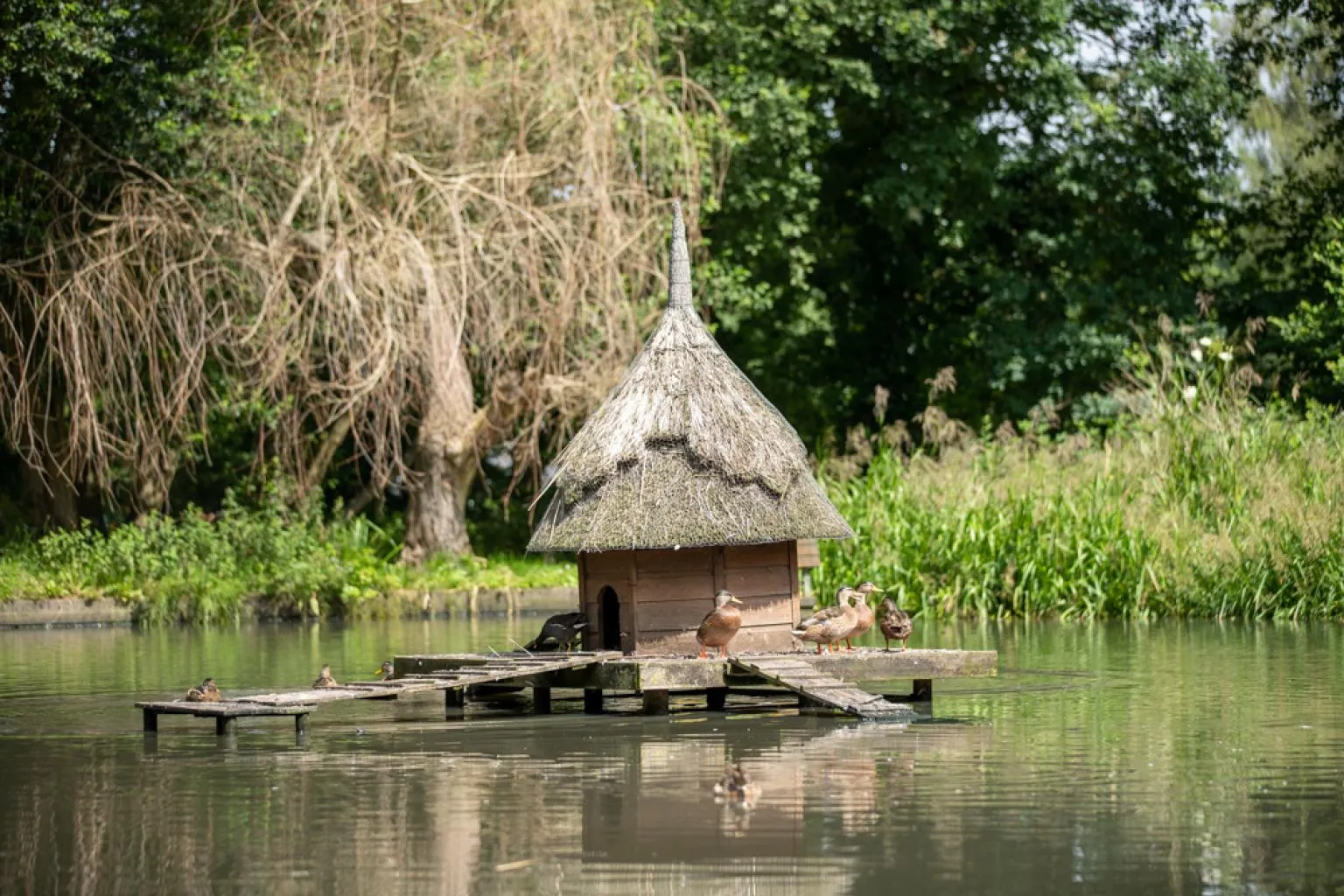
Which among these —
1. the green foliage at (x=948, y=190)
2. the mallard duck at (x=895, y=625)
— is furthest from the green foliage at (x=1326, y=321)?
the mallard duck at (x=895, y=625)

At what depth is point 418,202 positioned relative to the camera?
97.3ft

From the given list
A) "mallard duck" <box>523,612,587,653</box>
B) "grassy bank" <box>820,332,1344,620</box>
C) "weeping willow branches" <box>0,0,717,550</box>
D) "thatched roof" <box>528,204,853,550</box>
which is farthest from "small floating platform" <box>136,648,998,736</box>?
"weeping willow branches" <box>0,0,717,550</box>

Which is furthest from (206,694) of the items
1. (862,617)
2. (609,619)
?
(862,617)

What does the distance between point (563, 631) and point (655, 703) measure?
1.51 meters

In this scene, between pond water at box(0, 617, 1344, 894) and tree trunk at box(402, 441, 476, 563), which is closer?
pond water at box(0, 617, 1344, 894)

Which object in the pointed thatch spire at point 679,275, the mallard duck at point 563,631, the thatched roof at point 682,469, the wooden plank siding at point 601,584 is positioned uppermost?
the pointed thatch spire at point 679,275

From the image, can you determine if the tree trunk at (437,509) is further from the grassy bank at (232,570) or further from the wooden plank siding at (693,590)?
the wooden plank siding at (693,590)

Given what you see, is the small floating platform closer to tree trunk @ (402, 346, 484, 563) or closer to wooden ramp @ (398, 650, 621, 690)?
wooden ramp @ (398, 650, 621, 690)

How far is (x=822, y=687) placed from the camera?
1556 cm

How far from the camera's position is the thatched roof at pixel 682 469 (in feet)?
55.0

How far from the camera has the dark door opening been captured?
17891mm

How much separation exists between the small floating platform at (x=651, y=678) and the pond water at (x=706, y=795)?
0.87ft

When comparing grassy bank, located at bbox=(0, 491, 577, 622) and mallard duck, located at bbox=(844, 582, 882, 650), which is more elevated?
grassy bank, located at bbox=(0, 491, 577, 622)

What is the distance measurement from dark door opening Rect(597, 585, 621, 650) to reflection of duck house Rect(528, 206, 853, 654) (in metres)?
0.03
